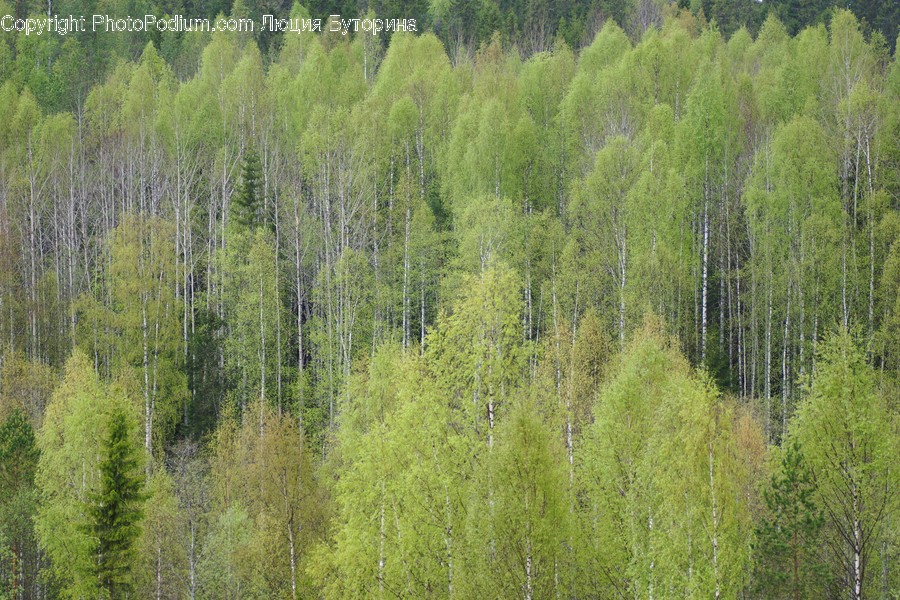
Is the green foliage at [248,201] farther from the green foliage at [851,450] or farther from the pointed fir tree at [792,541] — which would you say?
the green foliage at [851,450]

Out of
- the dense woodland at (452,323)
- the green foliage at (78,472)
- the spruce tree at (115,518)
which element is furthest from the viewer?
the green foliage at (78,472)

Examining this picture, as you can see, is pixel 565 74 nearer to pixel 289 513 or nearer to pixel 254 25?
pixel 254 25

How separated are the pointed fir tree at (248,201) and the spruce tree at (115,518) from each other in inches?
688

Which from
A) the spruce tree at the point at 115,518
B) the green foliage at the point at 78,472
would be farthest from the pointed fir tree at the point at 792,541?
the green foliage at the point at 78,472

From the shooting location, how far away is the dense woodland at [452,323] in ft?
66.3

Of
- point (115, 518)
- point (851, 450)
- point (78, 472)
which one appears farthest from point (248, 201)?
point (851, 450)

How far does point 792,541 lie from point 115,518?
16019 mm

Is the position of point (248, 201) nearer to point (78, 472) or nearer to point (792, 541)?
point (78, 472)

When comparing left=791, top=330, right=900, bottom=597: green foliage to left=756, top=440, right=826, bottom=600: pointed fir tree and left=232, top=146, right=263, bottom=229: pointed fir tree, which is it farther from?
left=232, top=146, right=263, bottom=229: pointed fir tree

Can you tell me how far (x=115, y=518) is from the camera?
25156 millimetres

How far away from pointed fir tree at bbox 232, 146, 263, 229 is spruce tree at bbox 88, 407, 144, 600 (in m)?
17.5

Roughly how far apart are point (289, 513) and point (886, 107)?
30.9 metres

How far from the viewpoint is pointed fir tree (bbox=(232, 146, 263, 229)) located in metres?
42.2

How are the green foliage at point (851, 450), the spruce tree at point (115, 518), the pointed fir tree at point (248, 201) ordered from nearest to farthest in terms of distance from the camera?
1. the green foliage at point (851, 450)
2. the spruce tree at point (115, 518)
3. the pointed fir tree at point (248, 201)
